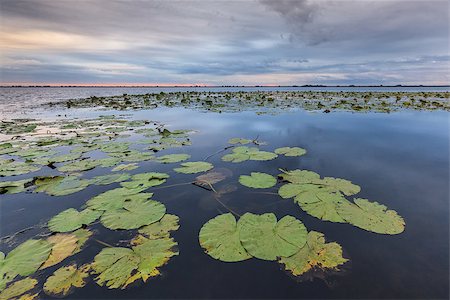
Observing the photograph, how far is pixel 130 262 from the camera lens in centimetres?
258

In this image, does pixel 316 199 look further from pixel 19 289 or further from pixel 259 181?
pixel 19 289

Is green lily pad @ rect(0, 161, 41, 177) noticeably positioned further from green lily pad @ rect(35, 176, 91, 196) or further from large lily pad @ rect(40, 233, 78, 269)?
large lily pad @ rect(40, 233, 78, 269)

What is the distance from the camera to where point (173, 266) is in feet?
8.60

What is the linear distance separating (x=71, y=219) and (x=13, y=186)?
7.54ft

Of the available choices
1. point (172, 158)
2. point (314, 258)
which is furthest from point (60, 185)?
point (314, 258)

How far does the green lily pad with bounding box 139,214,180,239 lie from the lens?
3.09m

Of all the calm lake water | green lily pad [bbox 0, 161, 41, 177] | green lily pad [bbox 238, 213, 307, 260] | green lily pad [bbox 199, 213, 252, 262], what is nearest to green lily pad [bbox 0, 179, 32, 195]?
the calm lake water

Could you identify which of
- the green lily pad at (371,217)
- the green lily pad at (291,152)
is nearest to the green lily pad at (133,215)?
the green lily pad at (371,217)

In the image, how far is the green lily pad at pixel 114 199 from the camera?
373cm

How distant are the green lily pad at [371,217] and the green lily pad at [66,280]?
336 cm

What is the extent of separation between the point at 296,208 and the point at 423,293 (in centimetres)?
176

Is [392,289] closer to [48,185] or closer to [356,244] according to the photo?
[356,244]

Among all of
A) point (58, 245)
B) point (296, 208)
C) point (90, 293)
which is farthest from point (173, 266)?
point (296, 208)

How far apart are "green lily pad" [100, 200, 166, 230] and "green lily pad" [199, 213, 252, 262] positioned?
827 mm
